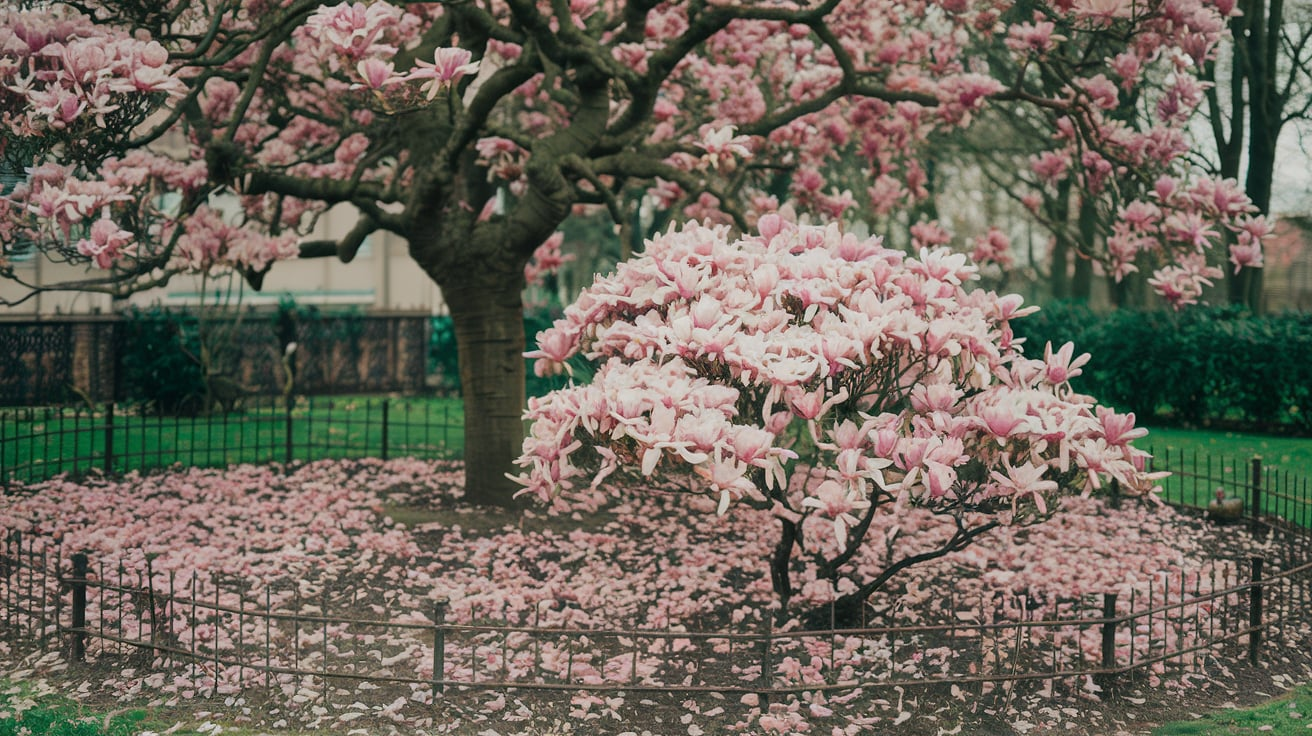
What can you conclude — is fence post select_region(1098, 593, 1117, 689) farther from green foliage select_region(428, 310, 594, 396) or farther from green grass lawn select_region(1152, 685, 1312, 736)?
green foliage select_region(428, 310, 594, 396)

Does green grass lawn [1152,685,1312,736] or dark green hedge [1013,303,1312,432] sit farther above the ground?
dark green hedge [1013,303,1312,432]

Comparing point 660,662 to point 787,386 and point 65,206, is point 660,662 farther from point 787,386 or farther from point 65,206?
point 65,206

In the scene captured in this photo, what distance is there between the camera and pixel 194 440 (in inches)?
477

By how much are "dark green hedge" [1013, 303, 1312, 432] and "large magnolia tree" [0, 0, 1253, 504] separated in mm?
6236

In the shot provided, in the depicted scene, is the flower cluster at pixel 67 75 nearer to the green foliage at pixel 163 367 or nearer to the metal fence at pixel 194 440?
the metal fence at pixel 194 440

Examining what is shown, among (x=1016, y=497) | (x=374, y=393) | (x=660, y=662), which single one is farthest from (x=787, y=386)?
(x=374, y=393)

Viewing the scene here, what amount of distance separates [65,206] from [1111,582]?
21.6 ft

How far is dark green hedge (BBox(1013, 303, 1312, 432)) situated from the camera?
45.1ft

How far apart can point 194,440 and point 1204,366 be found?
42.0 feet

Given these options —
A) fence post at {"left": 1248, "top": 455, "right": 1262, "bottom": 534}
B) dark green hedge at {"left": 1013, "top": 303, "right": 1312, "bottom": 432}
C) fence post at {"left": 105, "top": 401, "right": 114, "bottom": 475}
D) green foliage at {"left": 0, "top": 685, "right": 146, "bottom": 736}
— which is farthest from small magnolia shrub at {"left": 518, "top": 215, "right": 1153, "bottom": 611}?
dark green hedge at {"left": 1013, "top": 303, "right": 1312, "bottom": 432}

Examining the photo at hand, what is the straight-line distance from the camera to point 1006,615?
6.39 m

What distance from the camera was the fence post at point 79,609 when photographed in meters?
5.50

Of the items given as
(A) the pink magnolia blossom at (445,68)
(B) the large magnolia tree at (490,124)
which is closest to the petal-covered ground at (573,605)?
(B) the large magnolia tree at (490,124)

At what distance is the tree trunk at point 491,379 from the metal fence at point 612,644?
224 cm
